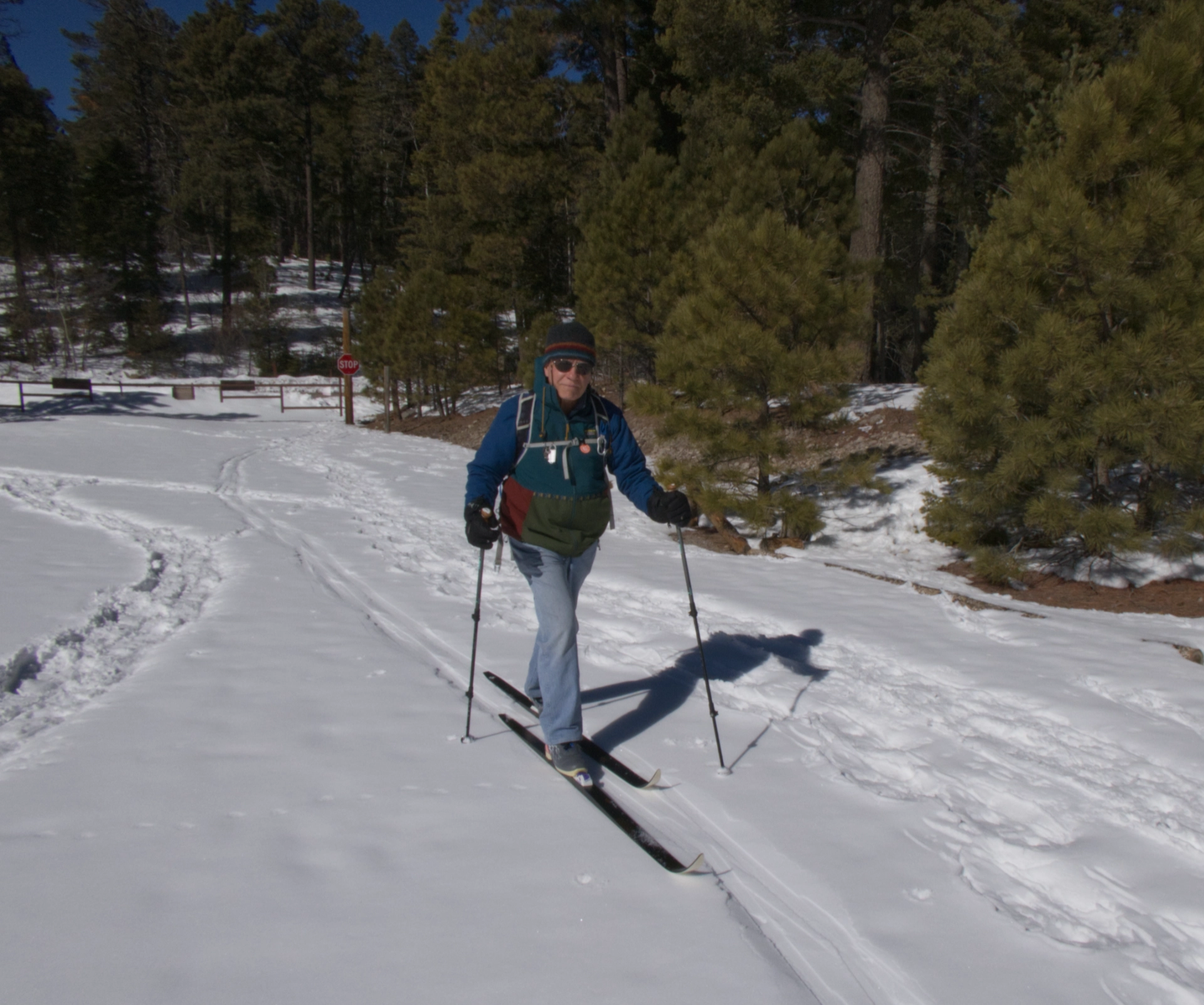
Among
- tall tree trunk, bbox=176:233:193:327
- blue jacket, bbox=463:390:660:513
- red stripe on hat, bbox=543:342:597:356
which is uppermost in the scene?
tall tree trunk, bbox=176:233:193:327

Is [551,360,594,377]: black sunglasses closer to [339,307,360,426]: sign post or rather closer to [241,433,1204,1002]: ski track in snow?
[241,433,1204,1002]: ski track in snow

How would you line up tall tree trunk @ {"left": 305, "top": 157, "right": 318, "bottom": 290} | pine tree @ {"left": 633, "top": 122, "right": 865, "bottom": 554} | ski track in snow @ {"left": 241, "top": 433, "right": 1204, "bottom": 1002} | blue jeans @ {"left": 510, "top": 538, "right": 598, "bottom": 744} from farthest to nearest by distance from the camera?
tall tree trunk @ {"left": 305, "top": 157, "right": 318, "bottom": 290}, pine tree @ {"left": 633, "top": 122, "right": 865, "bottom": 554}, blue jeans @ {"left": 510, "top": 538, "right": 598, "bottom": 744}, ski track in snow @ {"left": 241, "top": 433, "right": 1204, "bottom": 1002}

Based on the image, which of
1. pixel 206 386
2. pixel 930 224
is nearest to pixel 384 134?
pixel 206 386

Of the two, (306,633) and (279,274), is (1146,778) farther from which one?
(279,274)

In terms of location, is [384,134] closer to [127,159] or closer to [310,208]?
[310,208]

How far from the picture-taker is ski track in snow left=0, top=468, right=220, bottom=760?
365cm

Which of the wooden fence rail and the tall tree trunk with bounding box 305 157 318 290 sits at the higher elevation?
the tall tree trunk with bounding box 305 157 318 290

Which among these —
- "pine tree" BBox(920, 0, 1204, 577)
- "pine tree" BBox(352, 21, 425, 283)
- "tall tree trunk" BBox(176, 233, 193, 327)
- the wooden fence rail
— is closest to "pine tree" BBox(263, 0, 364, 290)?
"pine tree" BBox(352, 21, 425, 283)

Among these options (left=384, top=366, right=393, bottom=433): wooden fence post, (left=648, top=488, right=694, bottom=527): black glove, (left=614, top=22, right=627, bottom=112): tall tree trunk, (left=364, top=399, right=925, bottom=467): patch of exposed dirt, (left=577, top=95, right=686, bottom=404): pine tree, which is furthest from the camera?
(left=384, top=366, right=393, bottom=433): wooden fence post

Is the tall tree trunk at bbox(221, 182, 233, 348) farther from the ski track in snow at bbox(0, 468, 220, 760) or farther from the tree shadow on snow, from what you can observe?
the ski track in snow at bbox(0, 468, 220, 760)

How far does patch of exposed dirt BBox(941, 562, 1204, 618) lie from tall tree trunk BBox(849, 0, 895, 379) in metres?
6.24

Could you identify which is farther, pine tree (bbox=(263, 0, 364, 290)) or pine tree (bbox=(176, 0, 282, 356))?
pine tree (bbox=(263, 0, 364, 290))

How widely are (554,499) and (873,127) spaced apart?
1232cm

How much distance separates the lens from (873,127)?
13.0 m
